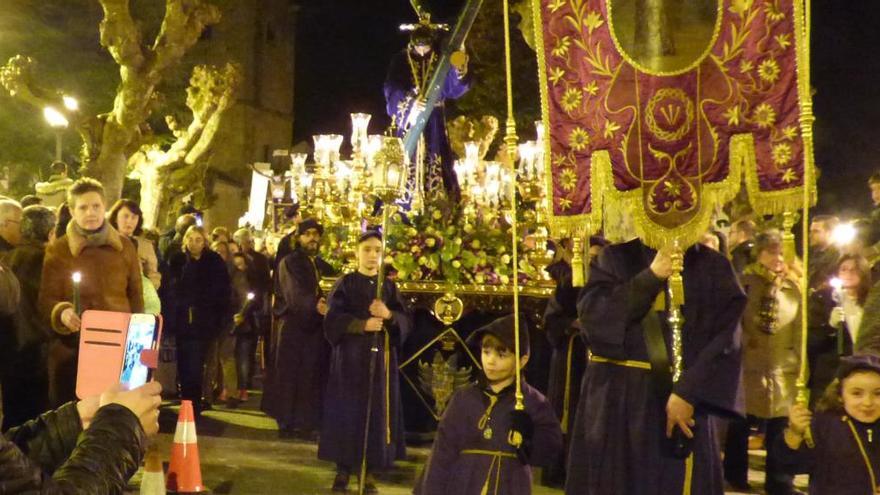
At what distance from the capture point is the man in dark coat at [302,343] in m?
11.2

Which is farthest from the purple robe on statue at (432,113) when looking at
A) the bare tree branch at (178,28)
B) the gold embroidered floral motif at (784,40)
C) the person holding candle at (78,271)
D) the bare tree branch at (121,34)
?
the bare tree branch at (178,28)

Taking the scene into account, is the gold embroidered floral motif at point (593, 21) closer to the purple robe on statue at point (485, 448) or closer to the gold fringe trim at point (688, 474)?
the purple robe on statue at point (485, 448)

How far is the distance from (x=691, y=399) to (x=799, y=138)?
1328 millimetres

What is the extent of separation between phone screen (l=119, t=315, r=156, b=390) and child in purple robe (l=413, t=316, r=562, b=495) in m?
1.94

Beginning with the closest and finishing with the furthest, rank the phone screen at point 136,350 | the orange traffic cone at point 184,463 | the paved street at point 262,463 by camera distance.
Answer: the phone screen at point 136,350, the orange traffic cone at point 184,463, the paved street at point 262,463

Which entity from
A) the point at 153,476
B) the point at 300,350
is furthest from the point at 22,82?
the point at 153,476

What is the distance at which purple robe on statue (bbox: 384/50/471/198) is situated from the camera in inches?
437

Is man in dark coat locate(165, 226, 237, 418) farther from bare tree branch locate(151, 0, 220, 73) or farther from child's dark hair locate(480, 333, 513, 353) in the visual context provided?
bare tree branch locate(151, 0, 220, 73)

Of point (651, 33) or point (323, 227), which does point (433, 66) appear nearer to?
point (323, 227)

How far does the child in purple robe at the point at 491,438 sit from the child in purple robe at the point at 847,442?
46.3 inches

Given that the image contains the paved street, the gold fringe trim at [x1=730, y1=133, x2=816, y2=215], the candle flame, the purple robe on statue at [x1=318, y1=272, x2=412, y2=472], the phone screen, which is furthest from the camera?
the paved street

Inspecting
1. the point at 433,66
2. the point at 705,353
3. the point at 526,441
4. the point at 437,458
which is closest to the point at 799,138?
the point at 705,353

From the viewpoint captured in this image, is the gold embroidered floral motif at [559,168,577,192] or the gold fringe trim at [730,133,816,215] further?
the gold embroidered floral motif at [559,168,577,192]

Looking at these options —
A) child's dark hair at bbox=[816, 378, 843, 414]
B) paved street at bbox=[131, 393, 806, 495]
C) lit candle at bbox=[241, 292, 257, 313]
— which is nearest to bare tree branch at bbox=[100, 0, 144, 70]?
lit candle at bbox=[241, 292, 257, 313]
